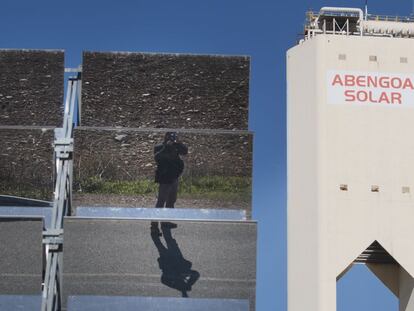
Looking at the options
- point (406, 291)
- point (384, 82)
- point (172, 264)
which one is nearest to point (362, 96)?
point (384, 82)

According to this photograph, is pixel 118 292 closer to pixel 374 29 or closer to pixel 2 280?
pixel 2 280

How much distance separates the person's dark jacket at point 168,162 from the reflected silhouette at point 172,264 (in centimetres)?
112

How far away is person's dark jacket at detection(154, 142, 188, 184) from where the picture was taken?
2355cm

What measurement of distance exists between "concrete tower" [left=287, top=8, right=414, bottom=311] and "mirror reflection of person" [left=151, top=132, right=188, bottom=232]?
241cm

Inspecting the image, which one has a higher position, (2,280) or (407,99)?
(407,99)

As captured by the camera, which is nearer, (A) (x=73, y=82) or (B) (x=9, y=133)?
(B) (x=9, y=133)

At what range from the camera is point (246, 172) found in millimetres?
23344

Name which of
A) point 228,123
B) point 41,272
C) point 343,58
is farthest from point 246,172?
point 41,272

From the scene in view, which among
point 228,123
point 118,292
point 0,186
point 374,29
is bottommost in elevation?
point 118,292

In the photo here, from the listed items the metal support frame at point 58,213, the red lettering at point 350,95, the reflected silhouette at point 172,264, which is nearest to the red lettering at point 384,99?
the red lettering at point 350,95

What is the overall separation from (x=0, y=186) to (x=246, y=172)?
16.9 feet

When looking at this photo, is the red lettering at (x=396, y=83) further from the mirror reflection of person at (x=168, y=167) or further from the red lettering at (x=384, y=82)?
the mirror reflection of person at (x=168, y=167)

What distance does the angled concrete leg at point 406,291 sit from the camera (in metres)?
23.4

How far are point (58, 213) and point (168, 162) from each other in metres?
2.56
